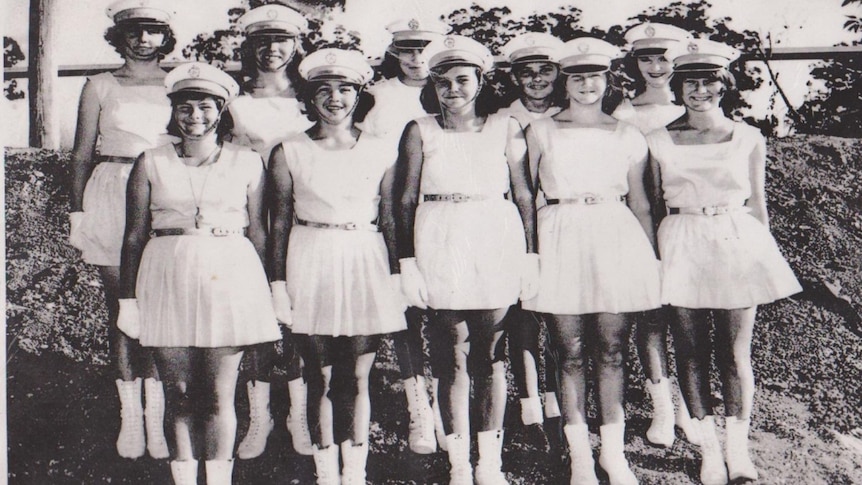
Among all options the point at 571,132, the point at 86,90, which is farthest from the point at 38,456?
the point at 571,132

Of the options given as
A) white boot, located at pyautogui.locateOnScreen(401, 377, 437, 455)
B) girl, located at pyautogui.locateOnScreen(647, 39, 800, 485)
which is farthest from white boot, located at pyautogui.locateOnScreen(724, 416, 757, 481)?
white boot, located at pyautogui.locateOnScreen(401, 377, 437, 455)

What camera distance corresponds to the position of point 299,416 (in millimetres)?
2701

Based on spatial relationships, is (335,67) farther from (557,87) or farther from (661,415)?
(661,415)

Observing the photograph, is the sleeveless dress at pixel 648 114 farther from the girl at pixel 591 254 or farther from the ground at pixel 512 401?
the ground at pixel 512 401

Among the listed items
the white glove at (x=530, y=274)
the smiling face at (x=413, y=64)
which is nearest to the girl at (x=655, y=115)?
the white glove at (x=530, y=274)

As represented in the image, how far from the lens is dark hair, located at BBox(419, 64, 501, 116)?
242 cm

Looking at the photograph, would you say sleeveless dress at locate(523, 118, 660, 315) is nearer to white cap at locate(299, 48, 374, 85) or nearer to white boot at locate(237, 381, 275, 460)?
white cap at locate(299, 48, 374, 85)

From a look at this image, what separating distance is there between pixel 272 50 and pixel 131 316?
3.40ft

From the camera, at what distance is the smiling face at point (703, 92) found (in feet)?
8.40

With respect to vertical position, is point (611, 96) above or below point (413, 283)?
above

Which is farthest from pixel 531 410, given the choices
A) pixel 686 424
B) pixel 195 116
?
pixel 195 116

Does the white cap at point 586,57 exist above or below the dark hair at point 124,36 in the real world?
below

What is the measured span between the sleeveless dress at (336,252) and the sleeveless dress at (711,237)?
0.95 meters

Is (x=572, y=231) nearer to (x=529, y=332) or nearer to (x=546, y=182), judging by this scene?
(x=546, y=182)
